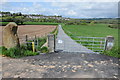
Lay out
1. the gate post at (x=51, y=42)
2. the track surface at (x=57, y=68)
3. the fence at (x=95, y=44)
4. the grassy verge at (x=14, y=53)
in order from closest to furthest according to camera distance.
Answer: the track surface at (x=57, y=68), the grassy verge at (x=14, y=53), the gate post at (x=51, y=42), the fence at (x=95, y=44)

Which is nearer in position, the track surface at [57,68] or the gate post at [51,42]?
the track surface at [57,68]

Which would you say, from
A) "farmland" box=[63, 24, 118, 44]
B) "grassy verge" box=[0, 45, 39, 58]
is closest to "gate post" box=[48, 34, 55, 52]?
"grassy verge" box=[0, 45, 39, 58]

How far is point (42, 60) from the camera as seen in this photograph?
6777 mm

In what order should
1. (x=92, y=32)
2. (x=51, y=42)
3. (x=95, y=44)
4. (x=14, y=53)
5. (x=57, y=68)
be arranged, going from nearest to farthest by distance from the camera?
(x=57, y=68), (x=14, y=53), (x=51, y=42), (x=95, y=44), (x=92, y=32)

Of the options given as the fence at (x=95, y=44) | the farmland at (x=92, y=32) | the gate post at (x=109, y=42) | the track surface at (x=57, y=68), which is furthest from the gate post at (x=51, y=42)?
the farmland at (x=92, y=32)

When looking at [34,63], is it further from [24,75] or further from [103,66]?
[103,66]

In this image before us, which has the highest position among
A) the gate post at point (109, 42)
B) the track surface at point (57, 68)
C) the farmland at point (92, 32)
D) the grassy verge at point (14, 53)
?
the farmland at point (92, 32)

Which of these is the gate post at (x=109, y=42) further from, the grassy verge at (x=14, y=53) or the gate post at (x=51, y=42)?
the grassy verge at (x=14, y=53)

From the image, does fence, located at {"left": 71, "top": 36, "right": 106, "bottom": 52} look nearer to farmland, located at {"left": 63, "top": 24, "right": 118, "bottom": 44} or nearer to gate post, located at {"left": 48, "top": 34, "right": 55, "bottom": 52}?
gate post, located at {"left": 48, "top": 34, "right": 55, "bottom": 52}

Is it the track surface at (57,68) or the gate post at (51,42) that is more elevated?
the gate post at (51,42)

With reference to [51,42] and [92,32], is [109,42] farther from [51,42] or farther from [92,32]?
[92,32]

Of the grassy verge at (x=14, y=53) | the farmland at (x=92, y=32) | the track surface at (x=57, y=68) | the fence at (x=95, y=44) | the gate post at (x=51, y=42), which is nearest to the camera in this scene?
the track surface at (x=57, y=68)

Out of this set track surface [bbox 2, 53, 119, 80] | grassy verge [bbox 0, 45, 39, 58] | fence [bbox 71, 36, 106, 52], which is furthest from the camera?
fence [bbox 71, 36, 106, 52]

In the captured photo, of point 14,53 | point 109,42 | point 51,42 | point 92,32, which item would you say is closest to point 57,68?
point 51,42
